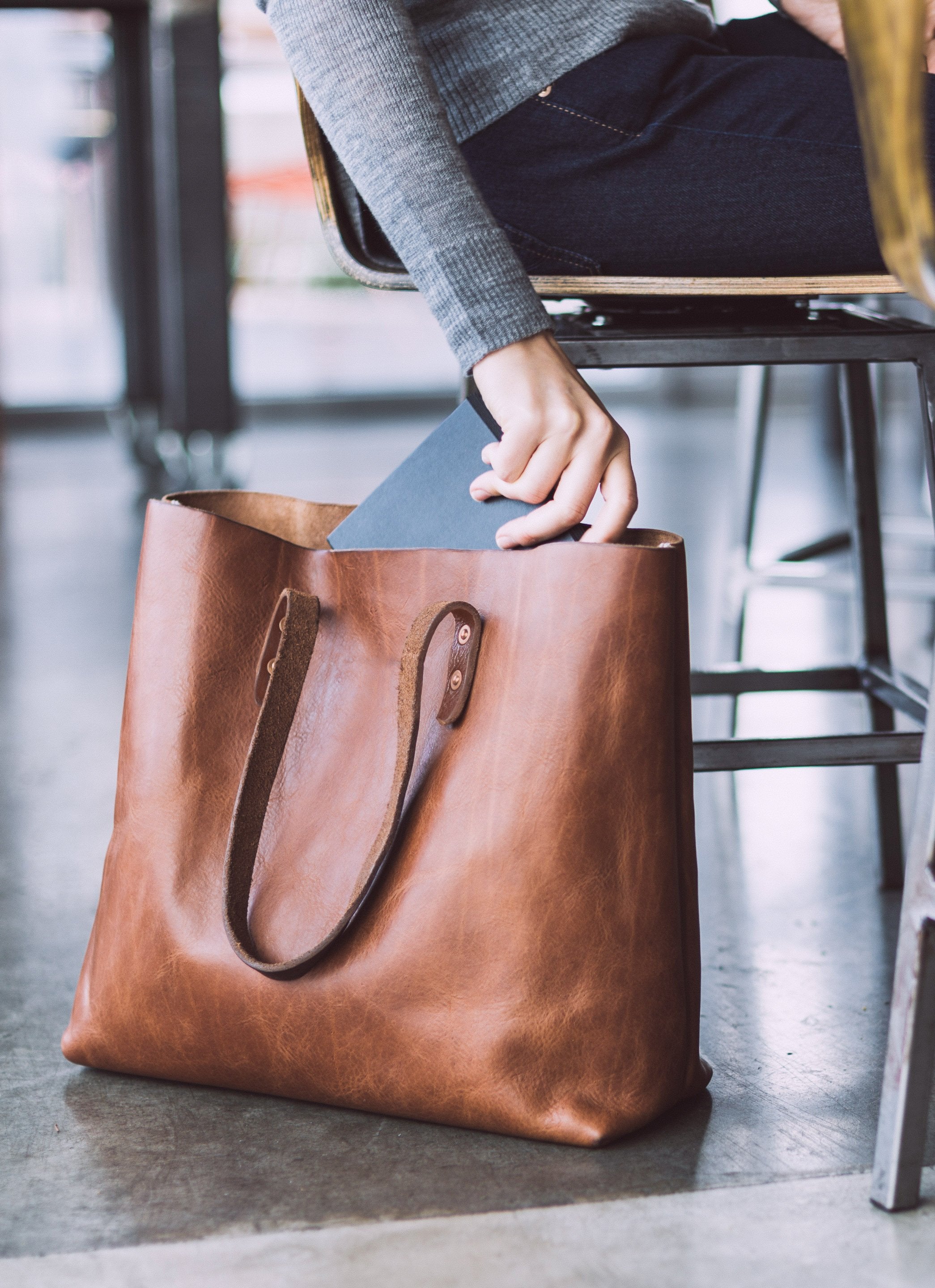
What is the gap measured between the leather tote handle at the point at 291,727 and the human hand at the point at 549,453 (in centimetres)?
7

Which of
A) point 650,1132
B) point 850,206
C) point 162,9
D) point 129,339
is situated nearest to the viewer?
point 650,1132

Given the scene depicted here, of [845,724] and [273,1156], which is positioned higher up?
[845,724]

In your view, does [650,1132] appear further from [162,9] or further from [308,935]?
[162,9]


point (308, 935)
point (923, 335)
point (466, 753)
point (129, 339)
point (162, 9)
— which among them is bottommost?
point (308, 935)

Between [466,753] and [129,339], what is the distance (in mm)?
5226

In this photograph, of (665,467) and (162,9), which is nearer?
(162,9)

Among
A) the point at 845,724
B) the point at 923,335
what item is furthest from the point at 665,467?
the point at 923,335

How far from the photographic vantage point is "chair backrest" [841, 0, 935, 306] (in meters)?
0.59

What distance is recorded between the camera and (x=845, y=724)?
1795 millimetres

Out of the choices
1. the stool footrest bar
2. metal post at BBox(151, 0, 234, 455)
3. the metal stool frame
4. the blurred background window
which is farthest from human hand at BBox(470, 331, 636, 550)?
the blurred background window

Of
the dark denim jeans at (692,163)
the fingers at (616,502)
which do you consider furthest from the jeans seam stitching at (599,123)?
the fingers at (616,502)

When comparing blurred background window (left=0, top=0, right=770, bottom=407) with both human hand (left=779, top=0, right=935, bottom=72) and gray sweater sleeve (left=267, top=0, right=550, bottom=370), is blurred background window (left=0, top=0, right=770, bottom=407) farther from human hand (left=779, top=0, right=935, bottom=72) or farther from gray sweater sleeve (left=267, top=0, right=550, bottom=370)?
gray sweater sleeve (left=267, top=0, right=550, bottom=370)

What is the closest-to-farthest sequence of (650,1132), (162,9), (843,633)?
(650,1132) < (843,633) < (162,9)

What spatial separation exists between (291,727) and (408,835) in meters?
0.11
